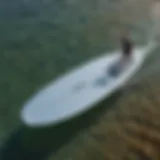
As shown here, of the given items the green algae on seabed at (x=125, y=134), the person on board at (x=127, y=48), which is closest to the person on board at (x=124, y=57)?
the person on board at (x=127, y=48)

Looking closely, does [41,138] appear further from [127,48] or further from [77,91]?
[127,48]

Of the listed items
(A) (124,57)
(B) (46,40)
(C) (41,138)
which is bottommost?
(C) (41,138)

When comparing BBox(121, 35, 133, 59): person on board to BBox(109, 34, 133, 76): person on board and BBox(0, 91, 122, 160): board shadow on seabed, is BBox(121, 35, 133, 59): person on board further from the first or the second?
BBox(0, 91, 122, 160): board shadow on seabed

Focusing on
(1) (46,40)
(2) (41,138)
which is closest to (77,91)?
(2) (41,138)

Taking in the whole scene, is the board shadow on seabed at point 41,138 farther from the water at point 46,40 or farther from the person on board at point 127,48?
the person on board at point 127,48

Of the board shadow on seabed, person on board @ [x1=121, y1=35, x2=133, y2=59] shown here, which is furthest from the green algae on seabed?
person on board @ [x1=121, y1=35, x2=133, y2=59]
